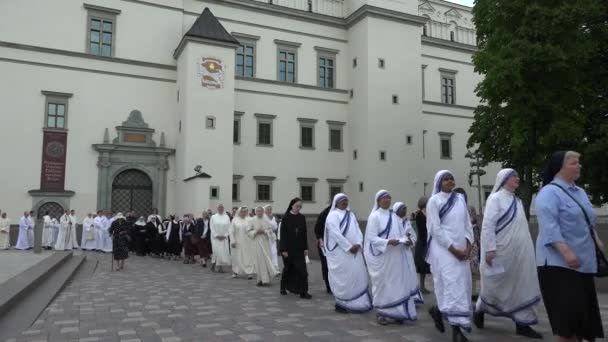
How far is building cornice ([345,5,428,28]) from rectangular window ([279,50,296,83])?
4652 mm

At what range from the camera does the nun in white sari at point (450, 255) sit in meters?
6.75

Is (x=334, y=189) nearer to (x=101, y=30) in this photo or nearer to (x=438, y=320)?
(x=101, y=30)

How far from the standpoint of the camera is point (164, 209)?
30.4 metres

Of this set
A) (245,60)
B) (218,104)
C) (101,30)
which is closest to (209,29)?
(245,60)

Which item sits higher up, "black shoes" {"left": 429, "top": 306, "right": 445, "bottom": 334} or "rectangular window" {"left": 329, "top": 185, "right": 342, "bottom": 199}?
"rectangular window" {"left": 329, "top": 185, "right": 342, "bottom": 199}

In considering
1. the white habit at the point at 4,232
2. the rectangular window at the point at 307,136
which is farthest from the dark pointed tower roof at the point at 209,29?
the white habit at the point at 4,232

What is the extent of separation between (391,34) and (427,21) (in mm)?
5546

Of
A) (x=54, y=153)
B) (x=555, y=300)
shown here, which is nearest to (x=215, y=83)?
(x=54, y=153)

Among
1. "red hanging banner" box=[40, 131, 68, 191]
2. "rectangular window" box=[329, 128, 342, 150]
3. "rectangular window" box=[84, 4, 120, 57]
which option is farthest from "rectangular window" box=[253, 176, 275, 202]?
"rectangular window" box=[84, 4, 120, 57]

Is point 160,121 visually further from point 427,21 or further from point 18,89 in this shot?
point 427,21

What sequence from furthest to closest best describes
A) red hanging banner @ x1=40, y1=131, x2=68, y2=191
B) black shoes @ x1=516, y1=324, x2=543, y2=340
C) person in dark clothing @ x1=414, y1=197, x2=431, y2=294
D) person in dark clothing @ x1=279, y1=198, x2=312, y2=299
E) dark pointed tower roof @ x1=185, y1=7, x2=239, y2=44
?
dark pointed tower roof @ x1=185, y1=7, x2=239, y2=44
red hanging banner @ x1=40, y1=131, x2=68, y2=191
person in dark clothing @ x1=414, y1=197, x2=431, y2=294
person in dark clothing @ x1=279, y1=198, x2=312, y2=299
black shoes @ x1=516, y1=324, x2=543, y2=340

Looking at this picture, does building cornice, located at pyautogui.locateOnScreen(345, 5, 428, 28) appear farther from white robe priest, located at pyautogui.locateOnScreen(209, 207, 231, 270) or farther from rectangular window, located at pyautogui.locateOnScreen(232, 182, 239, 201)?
white robe priest, located at pyautogui.locateOnScreen(209, 207, 231, 270)

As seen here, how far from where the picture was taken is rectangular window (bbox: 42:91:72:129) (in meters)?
28.0

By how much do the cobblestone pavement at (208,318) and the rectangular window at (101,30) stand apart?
20.4 meters
